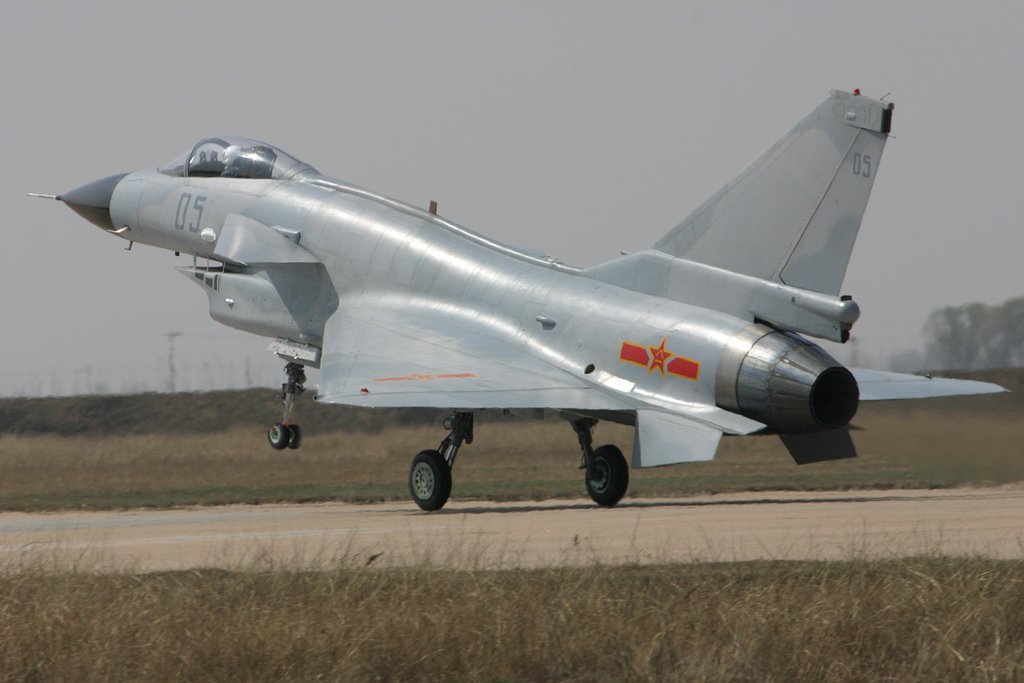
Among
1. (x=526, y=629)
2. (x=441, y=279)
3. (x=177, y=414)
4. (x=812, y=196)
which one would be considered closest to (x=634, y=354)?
(x=812, y=196)

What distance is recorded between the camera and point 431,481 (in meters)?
17.7

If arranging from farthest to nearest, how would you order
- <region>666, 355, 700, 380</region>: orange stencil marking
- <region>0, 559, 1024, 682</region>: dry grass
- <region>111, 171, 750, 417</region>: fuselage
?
<region>111, 171, 750, 417</region>: fuselage, <region>666, 355, 700, 380</region>: orange stencil marking, <region>0, 559, 1024, 682</region>: dry grass

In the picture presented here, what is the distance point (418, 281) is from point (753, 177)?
5.48 metres

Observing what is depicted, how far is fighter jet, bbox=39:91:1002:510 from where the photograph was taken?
1557cm

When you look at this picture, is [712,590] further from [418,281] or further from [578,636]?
[418,281]

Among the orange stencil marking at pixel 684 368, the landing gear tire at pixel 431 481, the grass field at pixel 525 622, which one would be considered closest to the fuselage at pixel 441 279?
the orange stencil marking at pixel 684 368

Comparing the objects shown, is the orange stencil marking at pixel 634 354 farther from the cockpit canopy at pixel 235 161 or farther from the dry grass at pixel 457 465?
the cockpit canopy at pixel 235 161

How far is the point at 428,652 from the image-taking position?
8.59 meters

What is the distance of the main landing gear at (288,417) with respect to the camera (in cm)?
2084

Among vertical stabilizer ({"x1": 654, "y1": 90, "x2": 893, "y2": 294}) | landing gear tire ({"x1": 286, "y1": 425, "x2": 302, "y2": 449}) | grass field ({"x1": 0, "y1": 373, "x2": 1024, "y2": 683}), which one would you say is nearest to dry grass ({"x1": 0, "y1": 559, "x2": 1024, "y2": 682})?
grass field ({"x1": 0, "y1": 373, "x2": 1024, "y2": 683})

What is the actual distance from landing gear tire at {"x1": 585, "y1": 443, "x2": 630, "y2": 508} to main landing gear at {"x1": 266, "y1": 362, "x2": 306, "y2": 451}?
5049 millimetres

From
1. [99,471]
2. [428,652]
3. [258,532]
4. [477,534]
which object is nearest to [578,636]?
[428,652]

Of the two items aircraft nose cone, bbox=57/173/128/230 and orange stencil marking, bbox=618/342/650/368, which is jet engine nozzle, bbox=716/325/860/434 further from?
aircraft nose cone, bbox=57/173/128/230

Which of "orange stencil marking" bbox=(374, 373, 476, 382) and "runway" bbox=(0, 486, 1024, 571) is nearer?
"runway" bbox=(0, 486, 1024, 571)
